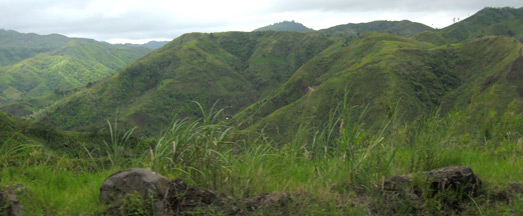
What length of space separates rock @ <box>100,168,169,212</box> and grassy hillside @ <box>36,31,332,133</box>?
70263 mm

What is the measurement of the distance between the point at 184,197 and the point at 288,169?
1.21m

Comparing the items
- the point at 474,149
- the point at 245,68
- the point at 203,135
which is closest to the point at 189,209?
the point at 203,135

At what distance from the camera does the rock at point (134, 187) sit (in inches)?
97.3

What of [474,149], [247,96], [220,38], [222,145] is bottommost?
[247,96]

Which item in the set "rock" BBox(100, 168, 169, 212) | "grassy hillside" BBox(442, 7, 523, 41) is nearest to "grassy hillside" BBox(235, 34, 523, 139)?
"rock" BBox(100, 168, 169, 212)

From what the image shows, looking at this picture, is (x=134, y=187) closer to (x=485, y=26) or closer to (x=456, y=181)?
(x=456, y=181)

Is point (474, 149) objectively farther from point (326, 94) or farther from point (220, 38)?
point (220, 38)

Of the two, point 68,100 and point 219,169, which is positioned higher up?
point 219,169

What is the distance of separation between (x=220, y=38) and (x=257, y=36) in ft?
64.1

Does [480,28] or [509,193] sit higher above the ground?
[480,28]

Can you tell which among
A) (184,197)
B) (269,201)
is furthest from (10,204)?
(269,201)

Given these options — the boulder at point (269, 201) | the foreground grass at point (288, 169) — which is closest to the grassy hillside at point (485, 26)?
the foreground grass at point (288, 169)

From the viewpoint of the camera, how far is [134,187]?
99.3 inches

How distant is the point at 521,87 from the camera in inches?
2221
